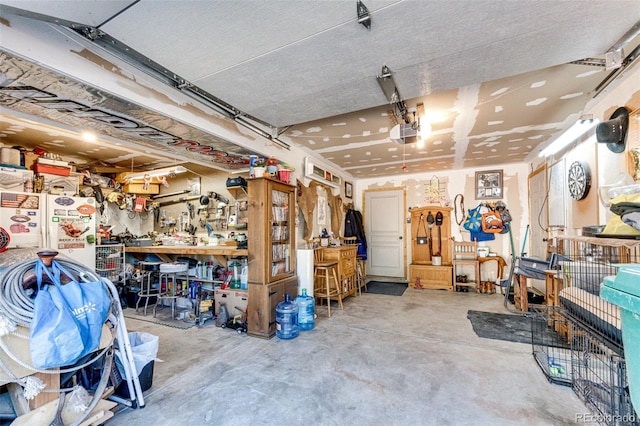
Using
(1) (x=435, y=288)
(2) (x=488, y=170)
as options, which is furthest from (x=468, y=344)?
(2) (x=488, y=170)

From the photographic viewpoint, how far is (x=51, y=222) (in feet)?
11.7

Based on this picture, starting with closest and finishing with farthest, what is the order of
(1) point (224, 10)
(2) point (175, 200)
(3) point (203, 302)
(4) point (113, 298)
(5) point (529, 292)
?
(1) point (224, 10) < (4) point (113, 298) < (3) point (203, 302) < (5) point (529, 292) < (2) point (175, 200)

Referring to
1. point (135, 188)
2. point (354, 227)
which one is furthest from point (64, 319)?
point (354, 227)

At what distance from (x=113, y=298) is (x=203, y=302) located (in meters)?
2.12

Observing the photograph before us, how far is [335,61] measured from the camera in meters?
1.94

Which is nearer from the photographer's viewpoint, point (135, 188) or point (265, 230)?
point (265, 230)

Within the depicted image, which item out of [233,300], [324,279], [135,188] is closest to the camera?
[233,300]

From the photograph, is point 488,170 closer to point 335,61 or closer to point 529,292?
point 529,292

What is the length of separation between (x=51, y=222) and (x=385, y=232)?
6.11 meters

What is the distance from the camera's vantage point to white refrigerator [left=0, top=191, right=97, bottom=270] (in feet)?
10.5

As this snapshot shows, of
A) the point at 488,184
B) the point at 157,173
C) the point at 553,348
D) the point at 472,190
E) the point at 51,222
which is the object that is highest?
the point at 157,173

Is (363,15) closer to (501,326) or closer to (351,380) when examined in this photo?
(351,380)

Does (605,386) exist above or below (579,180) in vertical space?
below

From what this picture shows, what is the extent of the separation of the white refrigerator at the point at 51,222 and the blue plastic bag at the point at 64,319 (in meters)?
1.72
